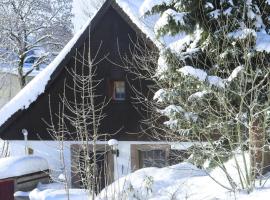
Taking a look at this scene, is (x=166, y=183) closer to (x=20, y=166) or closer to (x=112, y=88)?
(x=112, y=88)

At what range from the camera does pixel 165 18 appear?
399 inches

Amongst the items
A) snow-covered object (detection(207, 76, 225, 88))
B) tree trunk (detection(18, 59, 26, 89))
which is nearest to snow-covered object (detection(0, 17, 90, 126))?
snow-covered object (detection(207, 76, 225, 88))

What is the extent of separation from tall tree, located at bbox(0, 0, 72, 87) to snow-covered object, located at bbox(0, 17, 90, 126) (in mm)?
11043

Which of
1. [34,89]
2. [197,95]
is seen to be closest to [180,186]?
[197,95]

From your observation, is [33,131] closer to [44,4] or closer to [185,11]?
[185,11]

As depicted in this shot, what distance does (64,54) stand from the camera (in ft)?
50.3

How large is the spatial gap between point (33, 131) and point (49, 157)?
930 mm

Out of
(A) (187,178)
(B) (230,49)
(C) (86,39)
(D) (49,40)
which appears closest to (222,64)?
(B) (230,49)

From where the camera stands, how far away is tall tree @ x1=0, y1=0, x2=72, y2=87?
27453mm

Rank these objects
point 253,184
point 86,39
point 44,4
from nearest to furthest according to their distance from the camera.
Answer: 1. point 253,184
2. point 86,39
3. point 44,4

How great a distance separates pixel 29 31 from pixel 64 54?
43.2ft

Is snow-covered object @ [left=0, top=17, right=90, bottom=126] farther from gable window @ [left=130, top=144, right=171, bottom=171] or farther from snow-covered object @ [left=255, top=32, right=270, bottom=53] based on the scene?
snow-covered object @ [left=255, top=32, right=270, bottom=53]

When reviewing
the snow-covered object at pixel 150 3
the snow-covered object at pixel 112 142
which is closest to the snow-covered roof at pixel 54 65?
the snow-covered object at pixel 112 142

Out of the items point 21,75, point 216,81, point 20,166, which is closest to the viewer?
point 216,81
